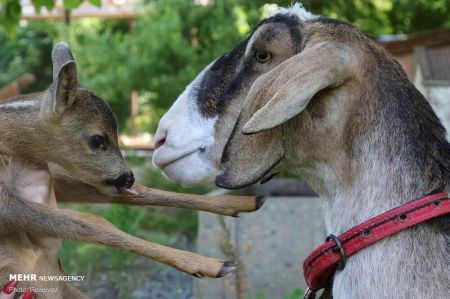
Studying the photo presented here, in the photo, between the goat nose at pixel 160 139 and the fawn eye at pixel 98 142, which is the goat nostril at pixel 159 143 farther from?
the fawn eye at pixel 98 142

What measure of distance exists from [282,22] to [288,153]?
1.41 feet

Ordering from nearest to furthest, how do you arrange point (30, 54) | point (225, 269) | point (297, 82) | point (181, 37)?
point (297, 82) → point (225, 269) → point (181, 37) → point (30, 54)

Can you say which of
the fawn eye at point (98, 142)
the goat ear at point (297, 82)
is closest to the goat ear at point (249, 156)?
the goat ear at point (297, 82)

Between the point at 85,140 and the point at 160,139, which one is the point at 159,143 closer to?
the point at 160,139

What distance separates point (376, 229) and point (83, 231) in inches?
40.3

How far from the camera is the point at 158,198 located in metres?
2.59

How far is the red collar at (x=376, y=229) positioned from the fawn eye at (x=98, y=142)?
107 cm

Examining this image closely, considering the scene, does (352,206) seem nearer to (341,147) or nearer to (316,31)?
(341,147)

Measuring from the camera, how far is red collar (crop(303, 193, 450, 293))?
1909 mm

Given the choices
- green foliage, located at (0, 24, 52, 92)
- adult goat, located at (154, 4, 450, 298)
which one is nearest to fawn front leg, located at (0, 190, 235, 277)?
adult goat, located at (154, 4, 450, 298)

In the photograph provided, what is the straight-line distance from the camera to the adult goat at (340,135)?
190 centimetres

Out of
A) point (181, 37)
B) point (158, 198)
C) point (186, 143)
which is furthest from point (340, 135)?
point (181, 37)

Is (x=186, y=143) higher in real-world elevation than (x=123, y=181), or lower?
higher

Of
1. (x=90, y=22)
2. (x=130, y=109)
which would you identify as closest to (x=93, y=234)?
(x=130, y=109)
